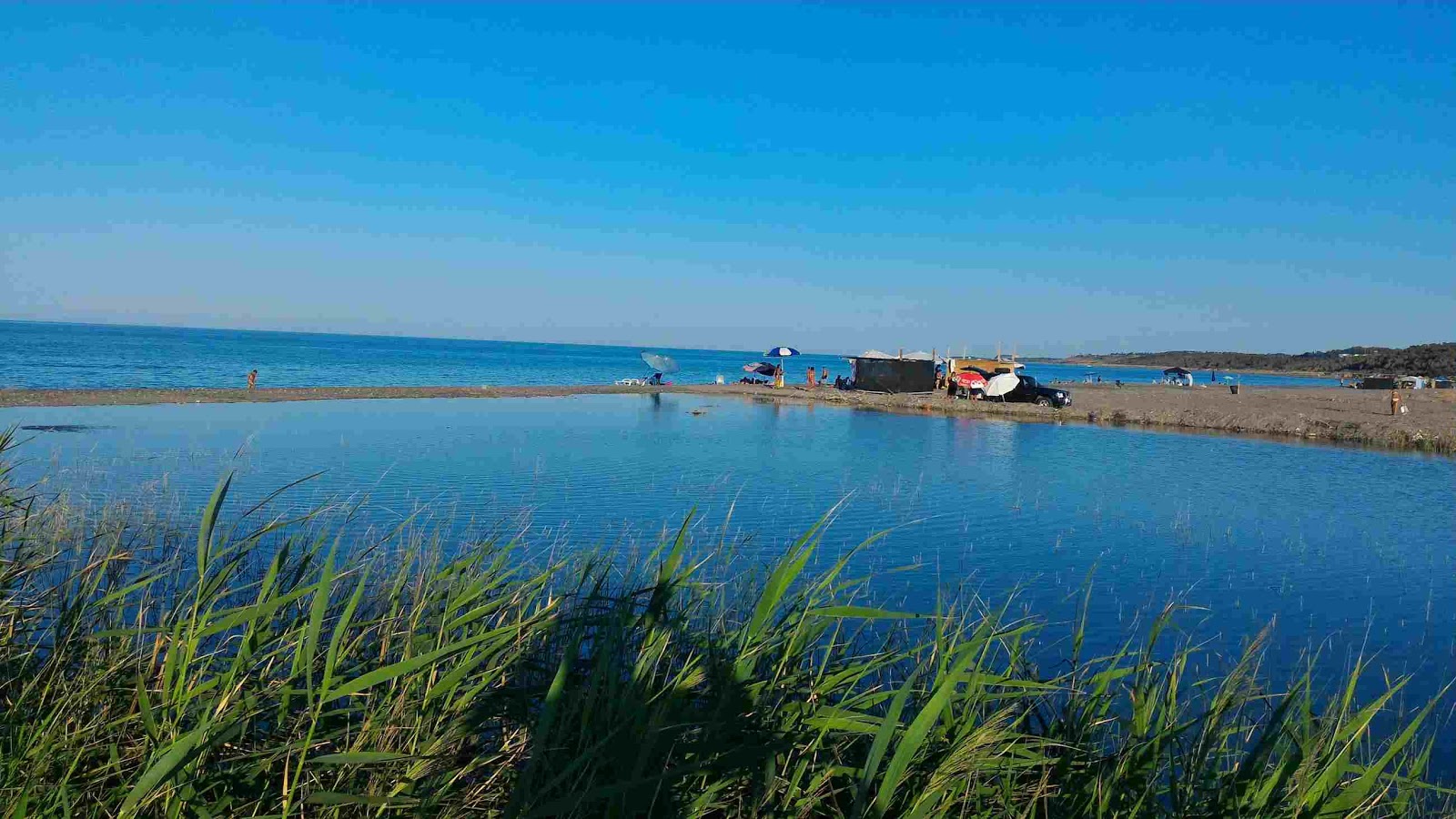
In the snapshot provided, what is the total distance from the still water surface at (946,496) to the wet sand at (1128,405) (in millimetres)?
3746

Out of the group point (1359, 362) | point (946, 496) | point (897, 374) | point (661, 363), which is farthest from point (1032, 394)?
point (1359, 362)

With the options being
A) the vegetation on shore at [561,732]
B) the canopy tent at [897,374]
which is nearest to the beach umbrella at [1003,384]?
the canopy tent at [897,374]

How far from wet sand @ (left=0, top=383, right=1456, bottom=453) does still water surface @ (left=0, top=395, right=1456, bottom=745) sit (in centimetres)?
375

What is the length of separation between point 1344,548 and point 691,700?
46.5 feet

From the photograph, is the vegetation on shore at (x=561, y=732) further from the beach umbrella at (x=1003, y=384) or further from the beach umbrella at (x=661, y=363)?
the beach umbrella at (x=661, y=363)

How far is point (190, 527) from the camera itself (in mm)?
11352

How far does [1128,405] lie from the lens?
48125 mm

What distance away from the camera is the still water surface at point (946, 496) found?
11102mm

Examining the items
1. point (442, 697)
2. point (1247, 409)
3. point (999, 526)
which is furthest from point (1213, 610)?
point (1247, 409)

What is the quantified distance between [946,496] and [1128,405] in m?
33.8

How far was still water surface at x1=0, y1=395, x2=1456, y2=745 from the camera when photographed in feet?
36.4

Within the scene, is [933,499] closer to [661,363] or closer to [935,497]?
[935,497]

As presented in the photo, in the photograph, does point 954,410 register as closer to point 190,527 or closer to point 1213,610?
point 1213,610

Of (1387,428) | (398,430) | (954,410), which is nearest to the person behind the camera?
(398,430)
